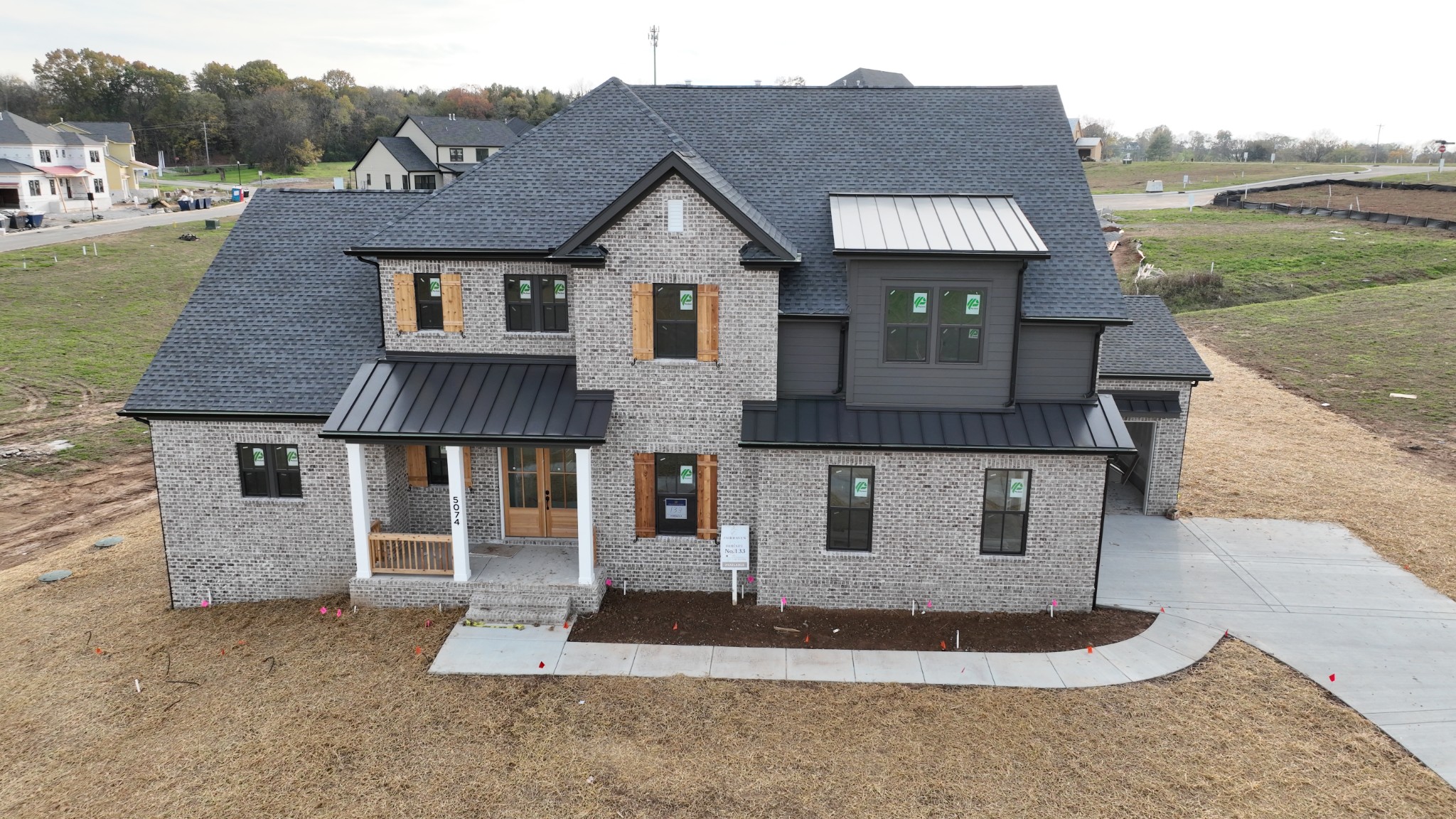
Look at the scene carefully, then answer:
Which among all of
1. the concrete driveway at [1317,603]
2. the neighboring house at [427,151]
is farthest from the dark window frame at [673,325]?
the neighboring house at [427,151]

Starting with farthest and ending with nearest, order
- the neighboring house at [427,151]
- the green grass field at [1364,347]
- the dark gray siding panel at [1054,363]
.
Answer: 1. the neighboring house at [427,151]
2. the green grass field at [1364,347]
3. the dark gray siding panel at [1054,363]

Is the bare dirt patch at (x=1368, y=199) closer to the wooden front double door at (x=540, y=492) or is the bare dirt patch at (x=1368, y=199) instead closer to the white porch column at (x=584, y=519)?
the wooden front double door at (x=540, y=492)

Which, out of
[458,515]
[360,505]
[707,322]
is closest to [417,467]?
[360,505]

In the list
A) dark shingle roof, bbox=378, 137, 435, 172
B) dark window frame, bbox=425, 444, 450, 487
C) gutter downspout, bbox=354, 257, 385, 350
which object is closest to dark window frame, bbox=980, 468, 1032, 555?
dark window frame, bbox=425, 444, 450, 487

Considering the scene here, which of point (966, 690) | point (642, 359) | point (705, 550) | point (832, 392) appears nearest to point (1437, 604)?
point (966, 690)

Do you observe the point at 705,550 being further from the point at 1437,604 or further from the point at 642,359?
the point at 1437,604

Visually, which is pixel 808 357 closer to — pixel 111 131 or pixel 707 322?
pixel 707 322
